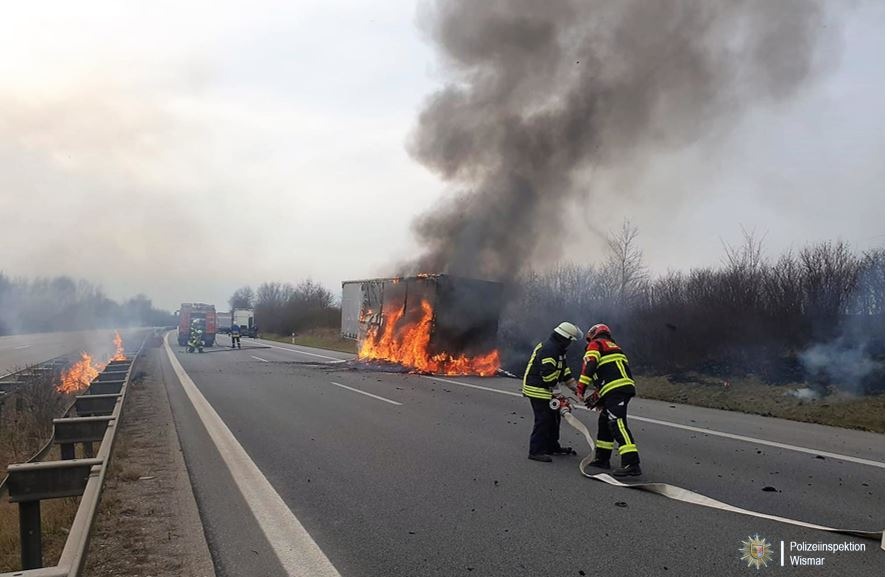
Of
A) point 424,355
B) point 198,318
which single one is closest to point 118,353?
point 198,318

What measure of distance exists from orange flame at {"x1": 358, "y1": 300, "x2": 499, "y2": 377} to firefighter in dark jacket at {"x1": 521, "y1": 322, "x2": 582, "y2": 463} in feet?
32.5

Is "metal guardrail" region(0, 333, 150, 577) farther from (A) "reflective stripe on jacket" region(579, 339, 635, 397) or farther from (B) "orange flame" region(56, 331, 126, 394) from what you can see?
(B) "orange flame" region(56, 331, 126, 394)

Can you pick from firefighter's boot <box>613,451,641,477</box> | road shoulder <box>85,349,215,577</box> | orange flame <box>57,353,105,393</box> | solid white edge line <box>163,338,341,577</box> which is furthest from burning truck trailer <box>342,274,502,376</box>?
firefighter's boot <box>613,451,641,477</box>

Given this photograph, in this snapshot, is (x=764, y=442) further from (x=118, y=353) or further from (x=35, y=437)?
(x=118, y=353)

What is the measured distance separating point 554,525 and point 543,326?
46.9ft

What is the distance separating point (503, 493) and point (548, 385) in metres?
1.76

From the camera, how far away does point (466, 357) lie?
1711cm

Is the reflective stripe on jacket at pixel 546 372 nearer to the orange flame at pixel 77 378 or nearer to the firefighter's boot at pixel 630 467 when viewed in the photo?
the firefighter's boot at pixel 630 467

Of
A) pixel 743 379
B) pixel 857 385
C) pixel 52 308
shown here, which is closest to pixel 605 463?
pixel 857 385

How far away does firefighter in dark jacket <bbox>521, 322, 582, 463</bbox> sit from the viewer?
21.0 feet

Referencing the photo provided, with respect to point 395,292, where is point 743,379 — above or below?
below

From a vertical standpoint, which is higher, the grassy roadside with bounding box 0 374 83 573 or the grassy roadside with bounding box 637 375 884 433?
the grassy roadside with bounding box 637 375 884 433

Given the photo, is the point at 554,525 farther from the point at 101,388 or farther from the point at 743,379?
the point at 743,379

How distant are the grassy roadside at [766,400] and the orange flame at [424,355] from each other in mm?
4604
